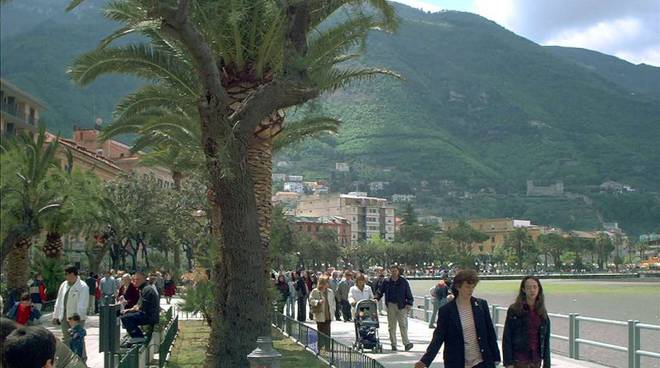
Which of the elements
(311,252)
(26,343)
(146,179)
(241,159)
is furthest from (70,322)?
(311,252)

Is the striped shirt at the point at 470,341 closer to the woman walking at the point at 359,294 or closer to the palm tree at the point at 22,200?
the woman walking at the point at 359,294

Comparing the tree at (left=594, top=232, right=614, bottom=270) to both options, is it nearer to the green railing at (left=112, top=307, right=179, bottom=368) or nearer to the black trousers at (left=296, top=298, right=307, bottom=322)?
the black trousers at (left=296, top=298, right=307, bottom=322)

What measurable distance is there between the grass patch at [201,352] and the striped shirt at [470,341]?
7467 millimetres

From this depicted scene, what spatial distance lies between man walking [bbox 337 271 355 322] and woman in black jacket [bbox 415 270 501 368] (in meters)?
19.7

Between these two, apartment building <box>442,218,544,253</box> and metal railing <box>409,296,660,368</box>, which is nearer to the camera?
metal railing <box>409,296,660,368</box>

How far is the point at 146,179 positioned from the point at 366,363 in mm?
47965

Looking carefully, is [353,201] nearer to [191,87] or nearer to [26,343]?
[191,87]

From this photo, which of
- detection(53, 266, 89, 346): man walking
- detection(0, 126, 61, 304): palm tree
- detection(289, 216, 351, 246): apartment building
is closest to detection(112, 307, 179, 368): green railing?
detection(53, 266, 89, 346): man walking

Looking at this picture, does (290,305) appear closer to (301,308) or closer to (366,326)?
(301,308)

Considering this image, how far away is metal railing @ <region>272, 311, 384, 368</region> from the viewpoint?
11.0 metres

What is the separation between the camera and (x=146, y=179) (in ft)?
187

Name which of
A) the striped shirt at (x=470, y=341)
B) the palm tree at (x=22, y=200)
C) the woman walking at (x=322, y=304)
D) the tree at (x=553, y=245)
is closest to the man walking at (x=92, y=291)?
the palm tree at (x=22, y=200)

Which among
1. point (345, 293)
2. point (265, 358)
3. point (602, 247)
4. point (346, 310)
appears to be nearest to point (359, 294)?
point (345, 293)

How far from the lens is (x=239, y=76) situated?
16.1m
